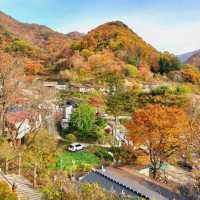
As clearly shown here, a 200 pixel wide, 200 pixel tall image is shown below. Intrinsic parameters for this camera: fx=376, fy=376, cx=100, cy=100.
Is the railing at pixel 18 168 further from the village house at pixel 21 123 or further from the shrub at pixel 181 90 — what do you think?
the shrub at pixel 181 90

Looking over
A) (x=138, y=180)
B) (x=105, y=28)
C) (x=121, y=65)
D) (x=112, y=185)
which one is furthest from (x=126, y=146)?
(x=105, y=28)

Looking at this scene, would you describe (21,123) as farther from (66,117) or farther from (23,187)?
(23,187)

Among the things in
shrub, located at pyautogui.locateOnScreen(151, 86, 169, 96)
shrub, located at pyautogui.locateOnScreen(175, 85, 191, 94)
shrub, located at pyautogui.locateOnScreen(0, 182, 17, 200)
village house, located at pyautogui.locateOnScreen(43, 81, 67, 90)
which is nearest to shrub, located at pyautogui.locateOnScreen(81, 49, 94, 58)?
village house, located at pyautogui.locateOnScreen(43, 81, 67, 90)

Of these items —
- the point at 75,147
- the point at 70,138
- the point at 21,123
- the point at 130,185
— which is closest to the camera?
the point at 130,185

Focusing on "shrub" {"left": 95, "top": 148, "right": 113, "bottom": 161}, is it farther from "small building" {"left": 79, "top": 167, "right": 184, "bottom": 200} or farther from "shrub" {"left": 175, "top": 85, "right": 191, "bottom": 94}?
"shrub" {"left": 175, "top": 85, "right": 191, "bottom": 94}

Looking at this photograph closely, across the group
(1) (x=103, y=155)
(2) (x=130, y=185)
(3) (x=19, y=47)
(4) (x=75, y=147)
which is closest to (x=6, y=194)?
(2) (x=130, y=185)
